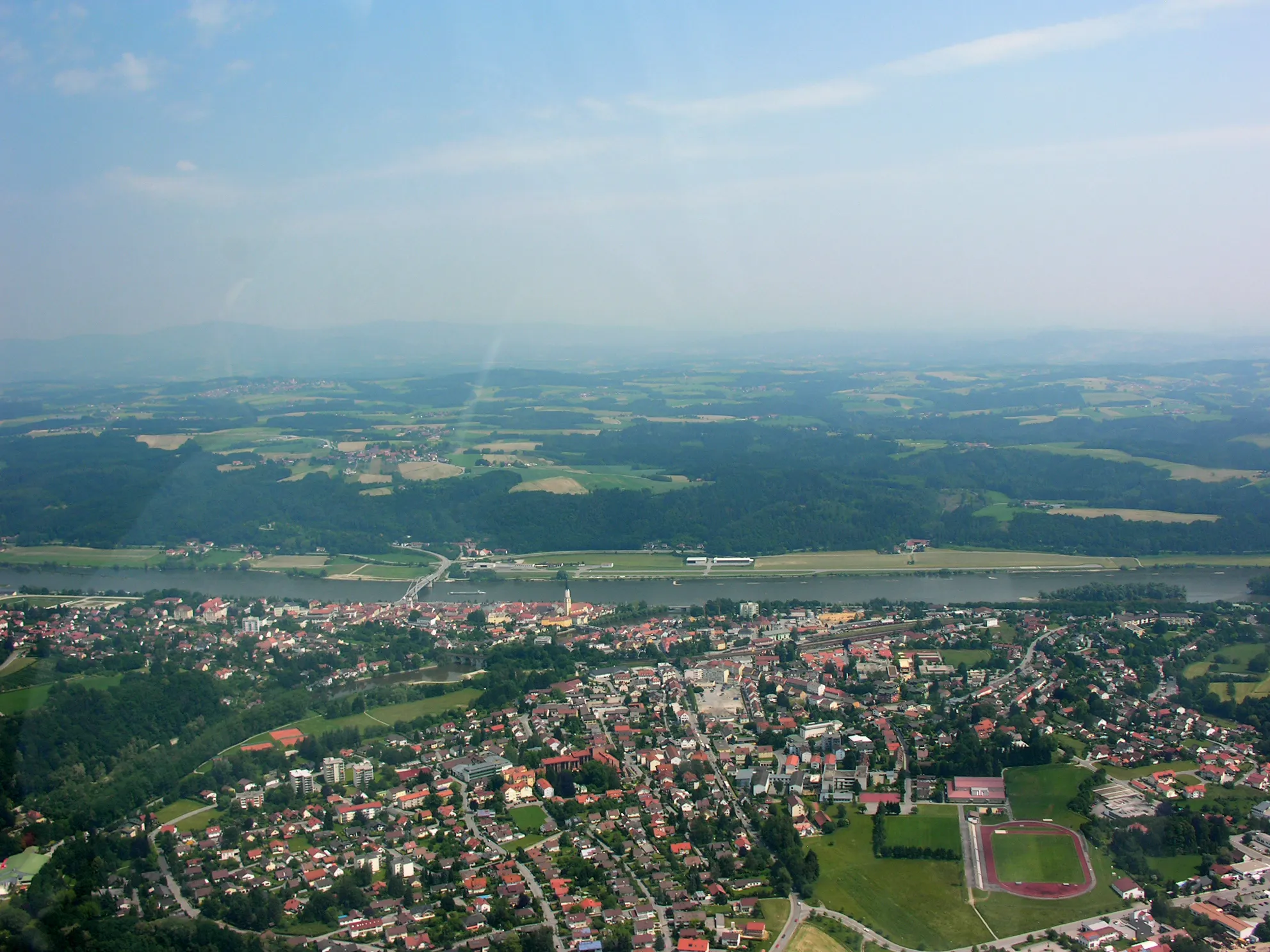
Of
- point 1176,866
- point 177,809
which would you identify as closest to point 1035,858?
point 1176,866

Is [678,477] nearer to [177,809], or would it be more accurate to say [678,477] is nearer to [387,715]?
[387,715]

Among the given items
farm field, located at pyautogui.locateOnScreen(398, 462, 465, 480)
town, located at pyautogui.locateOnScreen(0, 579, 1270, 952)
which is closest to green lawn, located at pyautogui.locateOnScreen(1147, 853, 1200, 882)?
town, located at pyautogui.locateOnScreen(0, 579, 1270, 952)

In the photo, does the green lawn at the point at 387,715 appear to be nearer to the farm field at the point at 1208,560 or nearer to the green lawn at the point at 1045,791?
the green lawn at the point at 1045,791

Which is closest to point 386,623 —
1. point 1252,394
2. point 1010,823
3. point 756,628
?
point 756,628

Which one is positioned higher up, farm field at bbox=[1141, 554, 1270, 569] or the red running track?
the red running track

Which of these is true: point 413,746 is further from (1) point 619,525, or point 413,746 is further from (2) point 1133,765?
(1) point 619,525

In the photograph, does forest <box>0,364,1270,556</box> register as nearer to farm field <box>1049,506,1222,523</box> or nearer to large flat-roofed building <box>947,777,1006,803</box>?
farm field <box>1049,506,1222,523</box>

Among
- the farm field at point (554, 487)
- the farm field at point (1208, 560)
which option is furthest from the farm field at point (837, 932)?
the farm field at point (554, 487)
